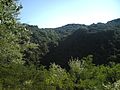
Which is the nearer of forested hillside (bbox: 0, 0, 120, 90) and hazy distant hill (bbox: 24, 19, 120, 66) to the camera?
forested hillside (bbox: 0, 0, 120, 90)

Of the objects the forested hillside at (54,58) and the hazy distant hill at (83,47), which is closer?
the forested hillside at (54,58)

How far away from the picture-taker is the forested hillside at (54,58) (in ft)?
48.4

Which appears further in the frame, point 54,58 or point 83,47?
point 54,58

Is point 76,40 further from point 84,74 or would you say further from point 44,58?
point 84,74

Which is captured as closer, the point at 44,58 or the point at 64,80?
the point at 64,80

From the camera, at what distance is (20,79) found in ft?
95.5

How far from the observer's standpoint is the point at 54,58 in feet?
436

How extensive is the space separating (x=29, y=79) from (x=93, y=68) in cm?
676

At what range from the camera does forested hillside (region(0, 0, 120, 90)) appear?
48.4 feet

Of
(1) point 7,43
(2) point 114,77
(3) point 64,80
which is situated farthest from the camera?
(3) point 64,80

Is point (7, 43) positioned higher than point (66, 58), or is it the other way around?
point (7, 43)

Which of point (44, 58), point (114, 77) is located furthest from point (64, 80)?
point (44, 58)

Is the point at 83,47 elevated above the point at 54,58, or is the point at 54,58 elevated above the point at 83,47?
the point at 83,47

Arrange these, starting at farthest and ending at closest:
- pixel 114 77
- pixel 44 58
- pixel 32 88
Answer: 1. pixel 44 58
2. pixel 114 77
3. pixel 32 88
